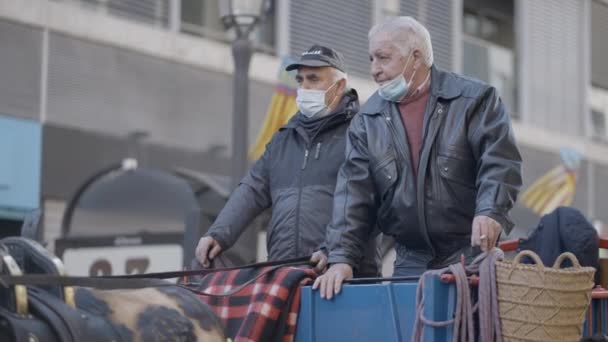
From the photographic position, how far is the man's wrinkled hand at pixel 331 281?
496 cm

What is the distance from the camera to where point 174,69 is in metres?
16.2

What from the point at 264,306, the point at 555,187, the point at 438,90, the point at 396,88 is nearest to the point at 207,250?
the point at 264,306

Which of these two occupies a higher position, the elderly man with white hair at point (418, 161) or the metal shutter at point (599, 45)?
the metal shutter at point (599, 45)

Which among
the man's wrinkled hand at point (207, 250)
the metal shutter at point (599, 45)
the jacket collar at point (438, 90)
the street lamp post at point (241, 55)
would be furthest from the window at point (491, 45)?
the jacket collar at point (438, 90)

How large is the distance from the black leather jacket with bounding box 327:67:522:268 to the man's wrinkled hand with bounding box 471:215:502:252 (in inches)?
7.9

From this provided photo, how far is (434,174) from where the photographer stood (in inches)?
211

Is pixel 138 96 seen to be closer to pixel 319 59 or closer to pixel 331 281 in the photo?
pixel 319 59

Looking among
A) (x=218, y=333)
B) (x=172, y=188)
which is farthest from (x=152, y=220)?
(x=218, y=333)

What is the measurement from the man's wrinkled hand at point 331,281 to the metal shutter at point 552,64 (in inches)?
704

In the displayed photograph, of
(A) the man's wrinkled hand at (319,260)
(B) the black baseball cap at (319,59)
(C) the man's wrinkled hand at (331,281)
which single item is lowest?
(C) the man's wrinkled hand at (331,281)

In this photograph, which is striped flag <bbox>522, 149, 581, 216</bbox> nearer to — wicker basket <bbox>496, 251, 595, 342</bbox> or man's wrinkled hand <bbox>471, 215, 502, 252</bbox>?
man's wrinkled hand <bbox>471, 215, 502, 252</bbox>

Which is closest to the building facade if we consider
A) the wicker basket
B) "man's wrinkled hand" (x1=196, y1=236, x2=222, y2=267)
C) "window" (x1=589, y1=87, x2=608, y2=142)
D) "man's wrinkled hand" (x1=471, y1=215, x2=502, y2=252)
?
"window" (x1=589, y1=87, x2=608, y2=142)

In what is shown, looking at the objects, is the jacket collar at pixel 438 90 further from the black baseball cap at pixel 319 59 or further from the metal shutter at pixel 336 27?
the metal shutter at pixel 336 27

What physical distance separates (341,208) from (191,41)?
1125cm
